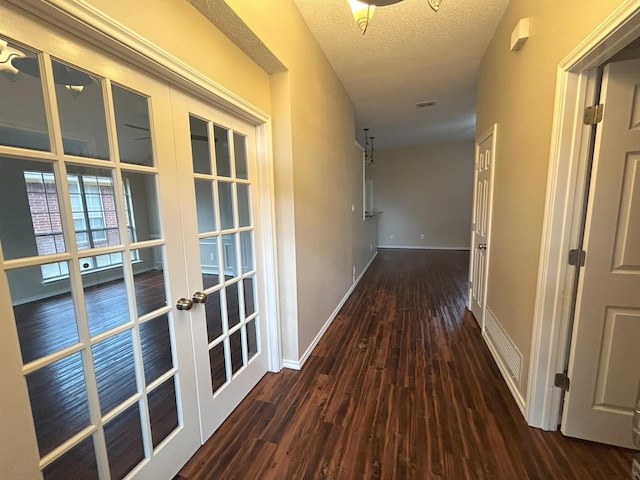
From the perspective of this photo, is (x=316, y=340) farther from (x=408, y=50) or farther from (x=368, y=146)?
(x=368, y=146)

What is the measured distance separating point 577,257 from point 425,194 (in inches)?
260

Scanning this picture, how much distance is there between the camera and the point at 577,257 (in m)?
1.51

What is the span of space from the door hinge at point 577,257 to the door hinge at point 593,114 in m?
0.66

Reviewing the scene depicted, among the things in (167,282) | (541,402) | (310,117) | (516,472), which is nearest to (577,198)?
(541,402)

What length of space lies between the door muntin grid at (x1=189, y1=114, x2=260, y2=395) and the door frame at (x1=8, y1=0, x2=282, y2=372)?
0.13 metres

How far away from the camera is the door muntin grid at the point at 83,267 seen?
2.84ft

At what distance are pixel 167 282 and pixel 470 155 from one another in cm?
791

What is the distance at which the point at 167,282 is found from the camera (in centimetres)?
136

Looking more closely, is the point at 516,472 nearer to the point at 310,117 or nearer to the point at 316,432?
the point at 316,432

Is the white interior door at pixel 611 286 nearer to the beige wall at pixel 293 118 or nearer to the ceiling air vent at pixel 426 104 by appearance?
the beige wall at pixel 293 118

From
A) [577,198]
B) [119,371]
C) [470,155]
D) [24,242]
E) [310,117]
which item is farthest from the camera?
[470,155]

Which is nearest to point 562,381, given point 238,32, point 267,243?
point 267,243

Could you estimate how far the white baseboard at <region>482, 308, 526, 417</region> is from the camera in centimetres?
190

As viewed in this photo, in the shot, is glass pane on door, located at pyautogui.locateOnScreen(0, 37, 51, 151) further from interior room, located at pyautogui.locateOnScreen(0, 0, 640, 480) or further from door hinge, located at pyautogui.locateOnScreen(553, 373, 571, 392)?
door hinge, located at pyautogui.locateOnScreen(553, 373, 571, 392)
